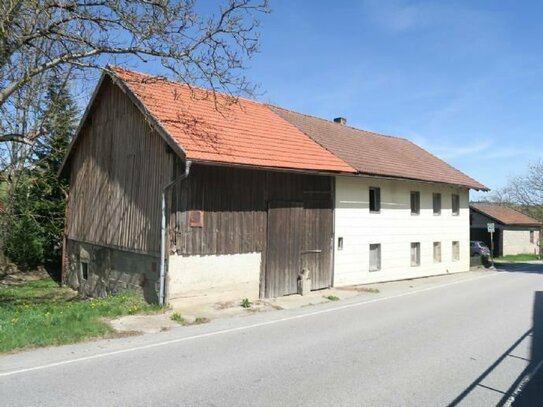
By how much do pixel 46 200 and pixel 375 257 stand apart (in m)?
14.8

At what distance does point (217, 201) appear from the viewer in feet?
45.4

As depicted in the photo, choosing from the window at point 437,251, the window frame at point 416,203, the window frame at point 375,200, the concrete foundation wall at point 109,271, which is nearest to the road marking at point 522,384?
the concrete foundation wall at point 109,271

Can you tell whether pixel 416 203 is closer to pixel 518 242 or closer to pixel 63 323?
pixel 63 323

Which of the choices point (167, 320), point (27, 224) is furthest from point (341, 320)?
point (27, 224)

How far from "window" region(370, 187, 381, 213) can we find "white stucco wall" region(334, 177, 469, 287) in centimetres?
21

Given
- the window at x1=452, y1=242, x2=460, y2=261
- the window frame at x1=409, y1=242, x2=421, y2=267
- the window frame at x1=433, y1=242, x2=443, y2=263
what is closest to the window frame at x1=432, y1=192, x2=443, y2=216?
the window frame at x1=433, y1=242, x2=443, y2=263

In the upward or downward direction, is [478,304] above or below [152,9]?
below

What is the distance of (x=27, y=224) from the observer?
893 inches

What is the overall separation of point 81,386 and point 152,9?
8.39m

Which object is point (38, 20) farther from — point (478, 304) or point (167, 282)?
point (478, 304)

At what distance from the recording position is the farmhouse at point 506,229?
47375mm

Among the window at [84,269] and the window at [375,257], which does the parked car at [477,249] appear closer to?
the window at [375,257]

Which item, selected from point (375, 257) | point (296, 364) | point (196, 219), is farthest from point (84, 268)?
point (296, 364)

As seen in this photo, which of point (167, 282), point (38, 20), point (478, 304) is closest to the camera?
point (38, 20)
